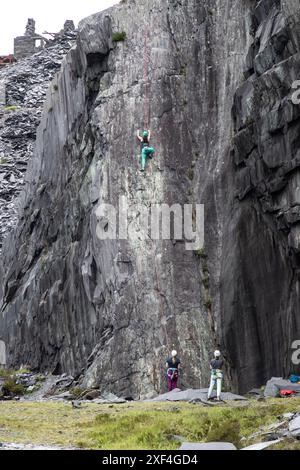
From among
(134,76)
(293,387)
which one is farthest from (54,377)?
(293,387)

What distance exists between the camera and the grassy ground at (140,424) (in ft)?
63.4

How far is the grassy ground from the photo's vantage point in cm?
1931

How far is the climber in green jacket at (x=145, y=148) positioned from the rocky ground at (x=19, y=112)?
27.2 metres

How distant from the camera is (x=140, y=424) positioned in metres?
21.9

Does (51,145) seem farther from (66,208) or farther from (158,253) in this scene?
(158,253)

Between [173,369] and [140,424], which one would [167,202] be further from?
[140,424]

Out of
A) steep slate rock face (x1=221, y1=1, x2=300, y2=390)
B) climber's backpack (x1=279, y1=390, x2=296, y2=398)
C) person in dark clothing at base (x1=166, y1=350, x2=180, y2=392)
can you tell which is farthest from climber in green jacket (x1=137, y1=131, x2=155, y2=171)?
climber's backpack (x1=279, y1=390, x2=296, y2=398)

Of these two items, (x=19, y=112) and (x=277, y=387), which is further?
(x=19, y=112)

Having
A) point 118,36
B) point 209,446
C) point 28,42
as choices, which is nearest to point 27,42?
point 28,42

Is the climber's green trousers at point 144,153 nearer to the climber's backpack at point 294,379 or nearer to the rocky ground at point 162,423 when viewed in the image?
the rocky ground at point 162,423

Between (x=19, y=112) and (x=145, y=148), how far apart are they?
51.7 metres

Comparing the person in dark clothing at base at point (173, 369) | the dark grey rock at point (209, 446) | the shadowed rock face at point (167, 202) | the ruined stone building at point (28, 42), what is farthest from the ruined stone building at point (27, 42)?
the dark grey rock at point (209, 446)

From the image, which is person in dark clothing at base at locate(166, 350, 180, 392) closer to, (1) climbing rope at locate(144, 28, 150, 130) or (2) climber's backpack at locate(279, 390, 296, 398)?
(2) climber's backpack at locate(279, 390, 296, 398)

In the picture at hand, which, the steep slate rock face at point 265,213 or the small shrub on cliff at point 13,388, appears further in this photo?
the small shrub on cliff at point 13,388
